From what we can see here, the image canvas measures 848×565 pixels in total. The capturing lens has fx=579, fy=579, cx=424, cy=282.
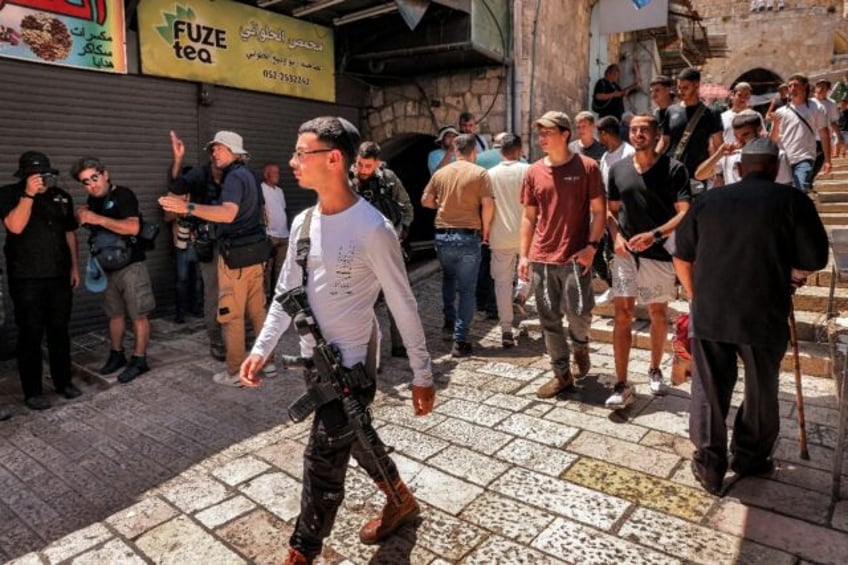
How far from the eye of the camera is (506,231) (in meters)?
6.06

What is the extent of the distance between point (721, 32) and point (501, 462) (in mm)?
29136

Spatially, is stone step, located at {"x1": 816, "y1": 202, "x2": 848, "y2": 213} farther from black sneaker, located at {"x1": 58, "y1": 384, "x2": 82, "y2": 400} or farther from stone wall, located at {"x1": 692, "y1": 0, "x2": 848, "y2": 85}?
stone wall, located at {"x1": 692, "y1": 0, "x2": 848, "y2": 85}

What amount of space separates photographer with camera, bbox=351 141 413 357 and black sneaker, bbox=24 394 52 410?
3.12m

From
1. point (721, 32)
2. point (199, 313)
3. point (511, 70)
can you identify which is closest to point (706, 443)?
point (199, 313)

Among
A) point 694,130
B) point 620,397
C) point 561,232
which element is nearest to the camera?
point 620,397

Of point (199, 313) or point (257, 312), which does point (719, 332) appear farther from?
point (199, 313)

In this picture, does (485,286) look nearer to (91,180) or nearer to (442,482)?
(442,482)

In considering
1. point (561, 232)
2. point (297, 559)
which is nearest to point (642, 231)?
point (561, 232)

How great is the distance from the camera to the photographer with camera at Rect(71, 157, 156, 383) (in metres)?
5.42

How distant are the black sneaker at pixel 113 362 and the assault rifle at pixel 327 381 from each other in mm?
4030

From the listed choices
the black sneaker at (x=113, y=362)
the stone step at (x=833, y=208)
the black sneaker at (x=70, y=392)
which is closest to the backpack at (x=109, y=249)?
the black sneaker at (x=113, y=362)

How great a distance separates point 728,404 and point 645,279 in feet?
4.30

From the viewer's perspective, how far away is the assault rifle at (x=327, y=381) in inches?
98.6

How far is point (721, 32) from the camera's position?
26453 millimetres
